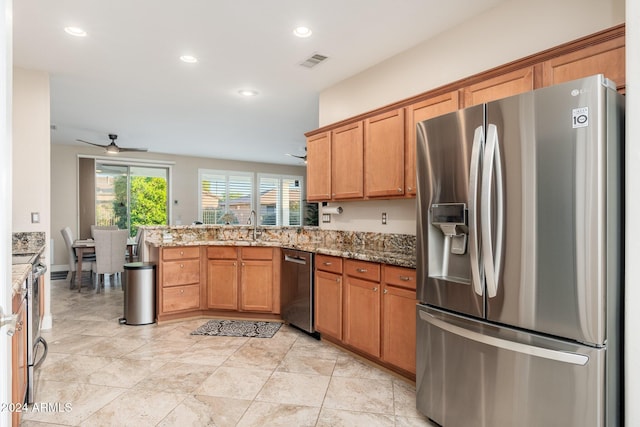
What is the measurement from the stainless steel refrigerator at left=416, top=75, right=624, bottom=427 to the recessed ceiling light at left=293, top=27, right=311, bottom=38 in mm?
1514

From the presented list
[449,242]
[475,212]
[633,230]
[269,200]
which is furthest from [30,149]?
[269,200]

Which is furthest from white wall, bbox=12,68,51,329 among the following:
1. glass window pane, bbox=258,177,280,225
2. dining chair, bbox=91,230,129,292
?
glass window pane, bbox=258,177,280,225

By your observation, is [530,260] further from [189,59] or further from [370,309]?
[189,59]

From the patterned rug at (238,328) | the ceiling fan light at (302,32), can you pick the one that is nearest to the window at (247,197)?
the patterned rug at (238,328)

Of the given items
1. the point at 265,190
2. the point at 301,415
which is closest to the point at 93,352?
the point at 301,415

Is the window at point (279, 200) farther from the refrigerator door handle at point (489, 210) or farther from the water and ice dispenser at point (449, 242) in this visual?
the refrigerator door handle at point (489, 210)

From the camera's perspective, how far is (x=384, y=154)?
319cm

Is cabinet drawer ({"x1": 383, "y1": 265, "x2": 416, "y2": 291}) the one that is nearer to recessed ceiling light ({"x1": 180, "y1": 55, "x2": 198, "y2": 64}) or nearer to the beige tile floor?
the beige tile floor

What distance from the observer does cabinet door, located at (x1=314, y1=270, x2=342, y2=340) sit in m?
3.26

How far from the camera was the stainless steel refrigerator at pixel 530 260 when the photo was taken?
1.45 meters

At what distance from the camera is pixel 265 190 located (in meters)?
10.2

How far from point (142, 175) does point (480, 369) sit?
8.41 meters

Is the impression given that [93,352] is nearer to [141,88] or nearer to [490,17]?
[141,88]

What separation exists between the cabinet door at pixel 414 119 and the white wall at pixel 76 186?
710cm
